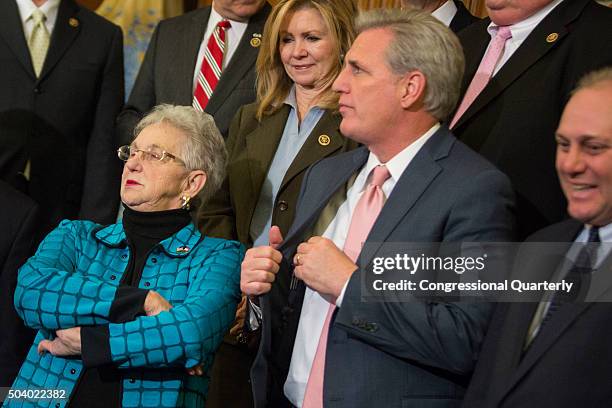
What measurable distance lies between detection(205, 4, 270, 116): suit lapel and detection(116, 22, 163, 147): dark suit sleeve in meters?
0.25

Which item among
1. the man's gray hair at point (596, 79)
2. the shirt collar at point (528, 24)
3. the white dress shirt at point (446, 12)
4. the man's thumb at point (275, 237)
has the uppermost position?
the white dress shirt at point (446, 12)

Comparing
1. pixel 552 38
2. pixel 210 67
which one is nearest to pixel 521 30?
pixel 552 38

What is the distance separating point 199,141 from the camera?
2883 millimetres

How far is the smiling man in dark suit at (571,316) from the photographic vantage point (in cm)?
200

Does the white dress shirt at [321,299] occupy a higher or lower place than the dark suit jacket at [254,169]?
lower

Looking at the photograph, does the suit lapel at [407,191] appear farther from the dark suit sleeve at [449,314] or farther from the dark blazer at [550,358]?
the dark blazer at [550,358]

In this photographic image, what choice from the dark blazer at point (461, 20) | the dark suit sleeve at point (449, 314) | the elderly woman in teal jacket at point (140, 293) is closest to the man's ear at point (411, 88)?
the dark suit sleeve at point (449, 314)

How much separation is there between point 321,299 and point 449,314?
1.28ft

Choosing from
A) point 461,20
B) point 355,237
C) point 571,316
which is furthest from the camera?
point 461,20

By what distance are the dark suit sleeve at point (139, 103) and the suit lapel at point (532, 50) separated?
1253 millimetres

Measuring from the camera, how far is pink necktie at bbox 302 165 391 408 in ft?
7.98

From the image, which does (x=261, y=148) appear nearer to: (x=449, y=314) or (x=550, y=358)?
(x=449, y=314)

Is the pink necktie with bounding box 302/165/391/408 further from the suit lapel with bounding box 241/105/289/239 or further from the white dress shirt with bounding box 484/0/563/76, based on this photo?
the suit lapel with bounding box 241/105/289/239

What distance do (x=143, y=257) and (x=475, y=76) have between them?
1015 millimetres
